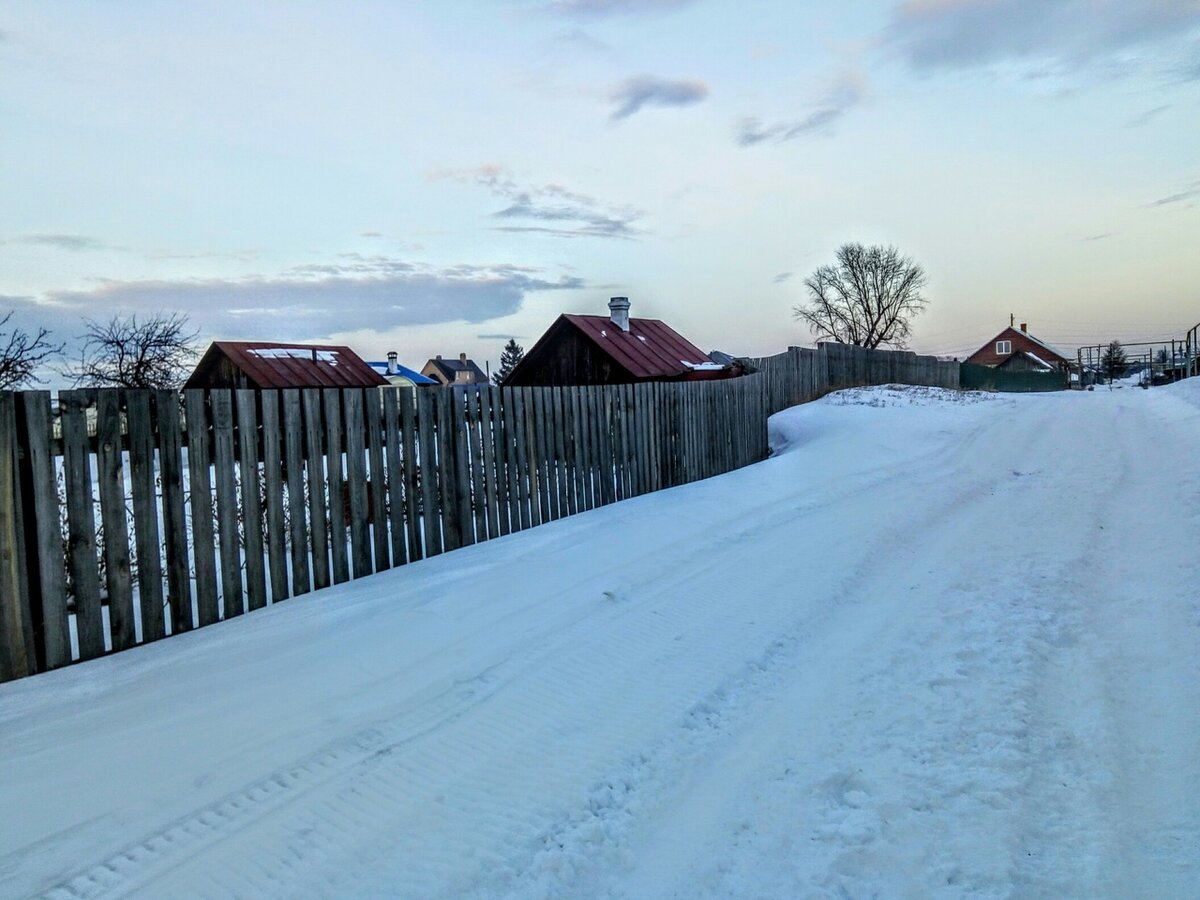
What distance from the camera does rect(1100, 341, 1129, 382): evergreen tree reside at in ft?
147

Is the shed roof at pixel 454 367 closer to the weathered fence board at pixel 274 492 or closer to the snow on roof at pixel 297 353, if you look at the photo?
the snow on roof at pixel 297 353

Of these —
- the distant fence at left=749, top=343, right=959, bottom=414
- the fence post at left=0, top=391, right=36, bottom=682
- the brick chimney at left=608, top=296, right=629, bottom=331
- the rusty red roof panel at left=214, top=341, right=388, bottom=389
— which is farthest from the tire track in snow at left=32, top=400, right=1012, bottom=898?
the rusty red roof panel at left=214, top=341, right=388, bottom=389

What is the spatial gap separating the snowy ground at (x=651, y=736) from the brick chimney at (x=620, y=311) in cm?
1925

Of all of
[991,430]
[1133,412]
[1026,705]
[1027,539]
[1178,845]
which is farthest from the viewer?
[1133,412]

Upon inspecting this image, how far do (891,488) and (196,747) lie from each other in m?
8.62

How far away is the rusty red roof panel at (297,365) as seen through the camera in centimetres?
2953

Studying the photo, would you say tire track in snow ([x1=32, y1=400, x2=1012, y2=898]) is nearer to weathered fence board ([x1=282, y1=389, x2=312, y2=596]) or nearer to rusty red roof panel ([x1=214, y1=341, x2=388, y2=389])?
weathered fence board ([x1=282, y1=389, x2=312, y2=596])

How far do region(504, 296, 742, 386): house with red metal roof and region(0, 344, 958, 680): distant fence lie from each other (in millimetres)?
14220

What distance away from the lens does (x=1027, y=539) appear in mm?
6945

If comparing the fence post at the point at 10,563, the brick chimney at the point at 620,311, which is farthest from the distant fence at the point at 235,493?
the brick chimney at the point at 620,311

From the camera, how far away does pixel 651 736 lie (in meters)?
3.59

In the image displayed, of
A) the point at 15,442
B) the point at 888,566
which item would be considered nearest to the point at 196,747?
the point at 15,442

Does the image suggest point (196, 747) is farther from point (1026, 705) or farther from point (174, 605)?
point (1026, 705)

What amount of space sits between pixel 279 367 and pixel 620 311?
1482cm
